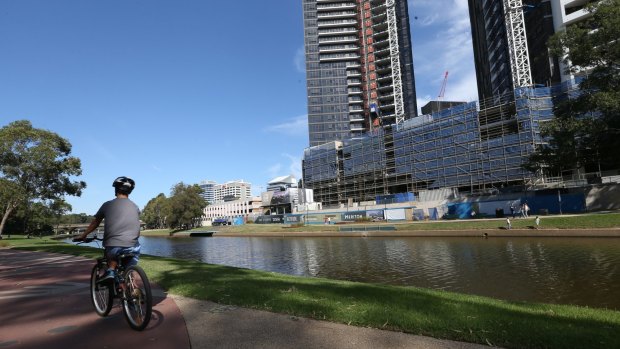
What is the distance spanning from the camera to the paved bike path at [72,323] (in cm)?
473

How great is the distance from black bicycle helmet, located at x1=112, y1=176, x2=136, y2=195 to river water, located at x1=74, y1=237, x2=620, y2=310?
10.9m

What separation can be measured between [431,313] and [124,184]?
4930mm

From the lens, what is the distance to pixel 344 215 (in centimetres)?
6544

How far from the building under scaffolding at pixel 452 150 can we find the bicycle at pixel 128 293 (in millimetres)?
49450

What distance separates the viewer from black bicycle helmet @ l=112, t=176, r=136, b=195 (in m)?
5.97

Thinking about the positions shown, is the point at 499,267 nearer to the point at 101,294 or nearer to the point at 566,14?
the point at 101,294

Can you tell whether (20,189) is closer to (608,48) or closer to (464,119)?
(608,48)

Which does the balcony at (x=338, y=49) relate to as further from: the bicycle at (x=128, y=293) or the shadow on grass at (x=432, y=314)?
the bicycle at (x=128, y=293)

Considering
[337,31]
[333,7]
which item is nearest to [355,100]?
[337,31]

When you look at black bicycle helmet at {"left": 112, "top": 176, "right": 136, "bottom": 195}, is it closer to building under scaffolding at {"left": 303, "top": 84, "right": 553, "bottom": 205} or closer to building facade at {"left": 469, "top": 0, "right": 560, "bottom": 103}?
building under scaffolding at {"left": 303, "top": 84, "right": 553, "bottom": 205}

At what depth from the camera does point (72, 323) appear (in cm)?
562

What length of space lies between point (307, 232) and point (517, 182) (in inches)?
1437

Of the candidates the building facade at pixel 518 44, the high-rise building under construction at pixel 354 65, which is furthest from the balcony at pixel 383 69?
the building facade at pixel 518 44

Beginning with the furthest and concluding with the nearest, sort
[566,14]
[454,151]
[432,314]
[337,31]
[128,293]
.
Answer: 1. [337,31]
2. [454,151]
3. [566,14]
4. [432,314]
5. [128,293]
